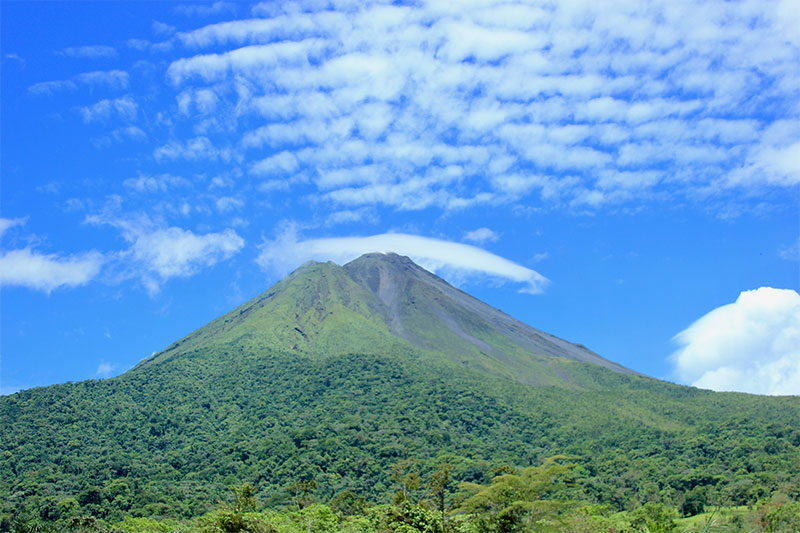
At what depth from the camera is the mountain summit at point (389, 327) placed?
115188 mm

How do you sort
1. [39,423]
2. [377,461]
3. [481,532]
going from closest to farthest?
[481,532], [377,461], [39,423]

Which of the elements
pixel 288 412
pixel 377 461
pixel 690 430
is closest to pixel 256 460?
pixel 377 461

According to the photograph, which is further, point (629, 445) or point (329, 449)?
point (629, 445)

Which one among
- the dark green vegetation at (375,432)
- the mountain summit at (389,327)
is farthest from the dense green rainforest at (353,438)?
the mountain summit at (389,327)

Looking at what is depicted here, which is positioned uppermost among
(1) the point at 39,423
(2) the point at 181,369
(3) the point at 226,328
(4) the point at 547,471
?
(3) the point at 226,328

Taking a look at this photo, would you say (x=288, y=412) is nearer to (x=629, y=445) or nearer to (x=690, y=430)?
(x=629, y=445)

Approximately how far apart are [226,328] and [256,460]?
5821cm

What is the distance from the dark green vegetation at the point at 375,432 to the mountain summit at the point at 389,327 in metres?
0.53

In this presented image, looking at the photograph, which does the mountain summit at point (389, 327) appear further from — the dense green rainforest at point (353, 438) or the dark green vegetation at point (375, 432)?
the dense green rainforest at point (353, 438)

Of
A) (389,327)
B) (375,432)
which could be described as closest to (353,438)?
(375,432)

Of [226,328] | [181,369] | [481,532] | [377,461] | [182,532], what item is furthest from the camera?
[226,328]

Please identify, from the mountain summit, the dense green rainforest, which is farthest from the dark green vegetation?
the mountain summit

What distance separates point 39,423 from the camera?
251ft

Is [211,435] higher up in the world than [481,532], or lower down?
higher up
